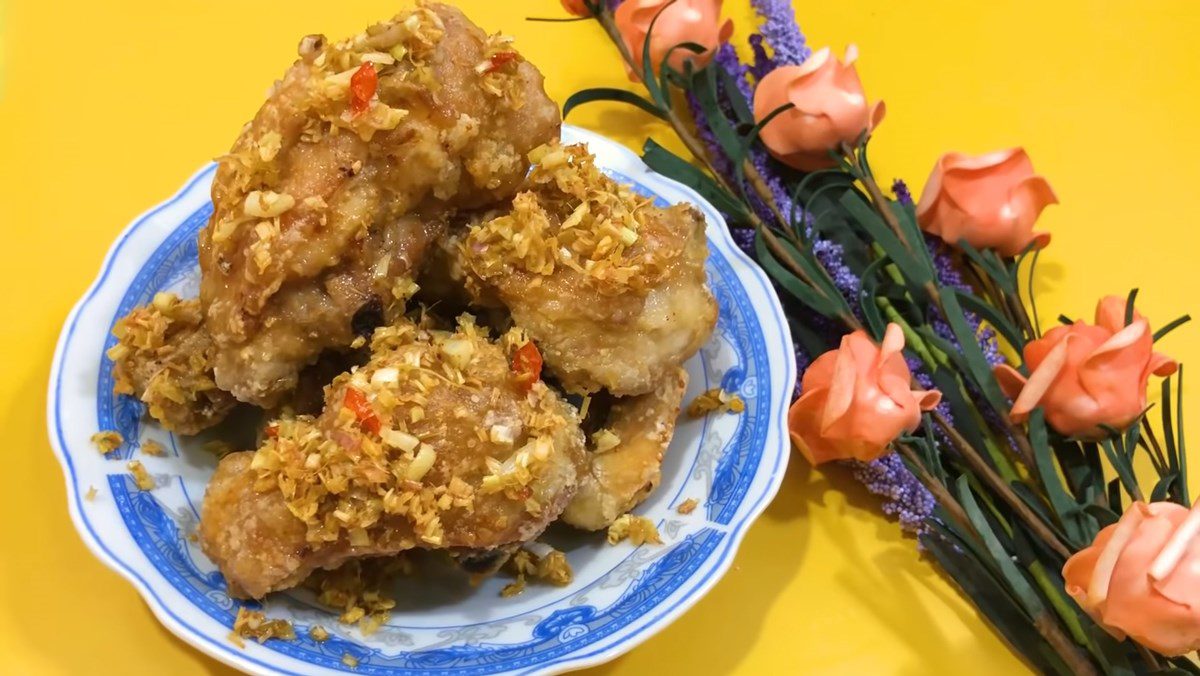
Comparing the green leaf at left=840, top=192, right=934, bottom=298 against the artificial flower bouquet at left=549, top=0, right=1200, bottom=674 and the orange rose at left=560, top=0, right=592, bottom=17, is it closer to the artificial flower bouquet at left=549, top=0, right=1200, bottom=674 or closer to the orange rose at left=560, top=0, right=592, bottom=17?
the artificial flower bouquet at left=549, top=0, right=1200, bottom=674

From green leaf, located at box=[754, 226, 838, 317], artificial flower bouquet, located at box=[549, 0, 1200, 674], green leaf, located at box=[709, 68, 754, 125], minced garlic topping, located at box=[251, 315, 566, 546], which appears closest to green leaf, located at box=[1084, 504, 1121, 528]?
artificial flower bouquet, located at box=[549, 0, 1200, 674]

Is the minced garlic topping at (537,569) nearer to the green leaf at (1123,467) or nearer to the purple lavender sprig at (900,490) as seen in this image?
the purple lavender sprig at (900,490)

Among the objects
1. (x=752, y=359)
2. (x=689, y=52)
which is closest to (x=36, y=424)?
(x=752, y=359)

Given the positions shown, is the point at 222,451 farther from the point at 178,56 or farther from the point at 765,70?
the point at 765,70

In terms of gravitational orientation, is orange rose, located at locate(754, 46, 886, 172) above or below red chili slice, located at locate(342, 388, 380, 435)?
above

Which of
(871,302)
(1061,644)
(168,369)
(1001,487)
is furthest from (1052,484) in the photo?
(168,369)
